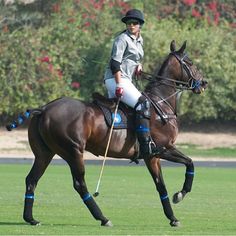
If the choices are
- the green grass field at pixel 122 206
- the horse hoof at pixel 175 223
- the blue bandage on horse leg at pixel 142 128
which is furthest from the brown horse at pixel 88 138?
the green grass field at pixel 122 206

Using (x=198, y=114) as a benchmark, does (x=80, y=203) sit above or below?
above

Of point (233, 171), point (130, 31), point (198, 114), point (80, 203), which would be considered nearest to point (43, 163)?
point (130, 31)

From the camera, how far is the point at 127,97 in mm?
16828

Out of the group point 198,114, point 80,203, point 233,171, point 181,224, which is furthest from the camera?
point 198,114

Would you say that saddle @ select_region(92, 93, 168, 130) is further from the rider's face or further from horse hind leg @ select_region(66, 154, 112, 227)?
the rider's face

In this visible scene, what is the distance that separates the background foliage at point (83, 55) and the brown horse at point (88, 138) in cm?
2965

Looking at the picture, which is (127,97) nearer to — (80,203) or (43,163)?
(43,163)

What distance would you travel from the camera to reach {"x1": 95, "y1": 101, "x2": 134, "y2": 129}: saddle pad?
16.7 meters

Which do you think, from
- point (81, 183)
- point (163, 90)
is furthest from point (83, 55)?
point (81, 183)

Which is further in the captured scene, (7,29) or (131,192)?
(7,29)

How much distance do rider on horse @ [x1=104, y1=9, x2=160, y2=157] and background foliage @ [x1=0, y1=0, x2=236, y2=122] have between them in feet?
97.0

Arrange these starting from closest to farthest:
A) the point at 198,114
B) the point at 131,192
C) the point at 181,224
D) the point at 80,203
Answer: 1. the point at 181,224
2. the point at 80,203
3. the point at 131,192
4. the point at 198,114

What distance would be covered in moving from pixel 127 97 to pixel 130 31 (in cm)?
111

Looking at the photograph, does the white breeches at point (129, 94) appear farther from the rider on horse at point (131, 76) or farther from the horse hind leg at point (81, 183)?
the horse hind leg at point (81, 183)
